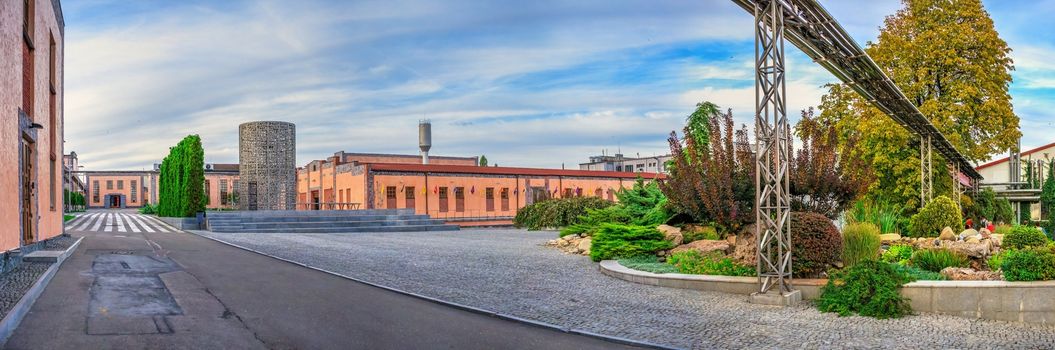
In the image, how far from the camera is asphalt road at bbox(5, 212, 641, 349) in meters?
6.80

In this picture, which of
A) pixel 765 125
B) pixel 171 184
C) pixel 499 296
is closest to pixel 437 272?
pixel 499 296

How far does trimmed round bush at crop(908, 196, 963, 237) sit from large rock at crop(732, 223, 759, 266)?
31.8 feet

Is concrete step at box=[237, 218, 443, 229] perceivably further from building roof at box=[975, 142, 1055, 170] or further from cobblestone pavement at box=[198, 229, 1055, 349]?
building roof at box=[975, 142, 1055, 170]

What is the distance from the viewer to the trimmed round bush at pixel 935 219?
1884cm

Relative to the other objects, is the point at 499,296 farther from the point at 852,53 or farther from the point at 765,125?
the point at 852,53

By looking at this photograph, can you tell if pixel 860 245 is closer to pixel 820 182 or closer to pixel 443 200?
pixel 820 182

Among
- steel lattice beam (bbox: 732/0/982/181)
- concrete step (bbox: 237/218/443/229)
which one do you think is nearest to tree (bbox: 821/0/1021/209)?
steel lattice beam (bbox: 732/0/982/181)

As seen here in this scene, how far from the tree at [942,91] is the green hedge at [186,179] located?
28.6m

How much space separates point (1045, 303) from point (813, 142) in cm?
569

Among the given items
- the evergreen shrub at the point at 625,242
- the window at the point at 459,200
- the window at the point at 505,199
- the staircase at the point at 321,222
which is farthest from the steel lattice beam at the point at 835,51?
the window at the point at 505,199

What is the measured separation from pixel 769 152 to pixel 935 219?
1199 centimetres

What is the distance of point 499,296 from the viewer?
33.6 ft

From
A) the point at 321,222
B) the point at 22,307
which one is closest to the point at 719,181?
the point at 22,307

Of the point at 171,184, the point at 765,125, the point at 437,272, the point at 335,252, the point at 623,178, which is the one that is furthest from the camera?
the point at 623,178
